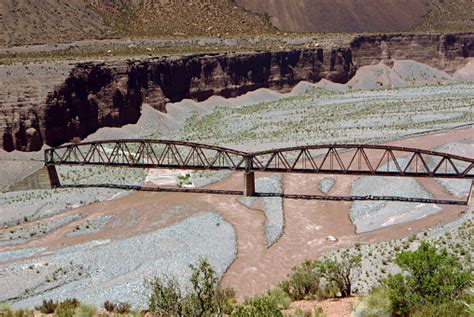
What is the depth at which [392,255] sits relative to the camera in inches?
1212

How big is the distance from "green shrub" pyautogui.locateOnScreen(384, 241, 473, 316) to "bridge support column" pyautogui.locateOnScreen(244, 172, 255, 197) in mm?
23478

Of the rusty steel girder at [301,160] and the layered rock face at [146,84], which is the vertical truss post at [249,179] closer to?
the rusty steel girder at [301,160]

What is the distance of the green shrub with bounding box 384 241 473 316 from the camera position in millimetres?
18375

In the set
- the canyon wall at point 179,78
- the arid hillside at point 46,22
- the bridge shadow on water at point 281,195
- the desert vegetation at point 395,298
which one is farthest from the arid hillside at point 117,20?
the desert vegetation at point 395,298

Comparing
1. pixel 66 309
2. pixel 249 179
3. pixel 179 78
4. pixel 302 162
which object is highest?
pixel 179 78

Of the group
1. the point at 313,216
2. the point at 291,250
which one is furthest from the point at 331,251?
the point at 313,216

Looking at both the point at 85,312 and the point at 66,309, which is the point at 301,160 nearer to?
the point at 66,309

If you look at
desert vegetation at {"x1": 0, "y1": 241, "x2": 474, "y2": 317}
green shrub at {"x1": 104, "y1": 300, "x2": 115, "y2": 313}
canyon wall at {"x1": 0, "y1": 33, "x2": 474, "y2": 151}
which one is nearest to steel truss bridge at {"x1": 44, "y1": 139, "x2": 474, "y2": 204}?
canyon wall at {"x1": 0, "y1": 33, "x2": 474, "y2": 151}

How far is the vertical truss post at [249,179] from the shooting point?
141 feet

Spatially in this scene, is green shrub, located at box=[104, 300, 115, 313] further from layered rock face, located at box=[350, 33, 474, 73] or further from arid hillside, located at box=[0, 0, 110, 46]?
layered rock face, located at box=[350, 33, 474, 73]

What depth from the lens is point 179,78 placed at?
8112cm

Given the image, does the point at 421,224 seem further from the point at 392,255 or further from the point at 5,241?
the point at 5,241

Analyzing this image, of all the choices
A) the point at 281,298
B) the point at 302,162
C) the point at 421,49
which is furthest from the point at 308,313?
the point at 421,49

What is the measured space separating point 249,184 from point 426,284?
83.6 ft
